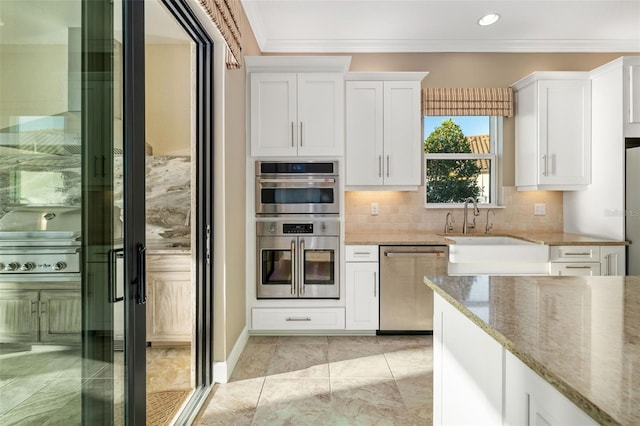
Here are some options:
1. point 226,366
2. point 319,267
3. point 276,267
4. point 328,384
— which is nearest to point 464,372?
point 328,384

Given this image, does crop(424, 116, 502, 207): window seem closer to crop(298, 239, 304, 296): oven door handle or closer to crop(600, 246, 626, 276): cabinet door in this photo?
crop(600, 246, 626, 276): cabinet door

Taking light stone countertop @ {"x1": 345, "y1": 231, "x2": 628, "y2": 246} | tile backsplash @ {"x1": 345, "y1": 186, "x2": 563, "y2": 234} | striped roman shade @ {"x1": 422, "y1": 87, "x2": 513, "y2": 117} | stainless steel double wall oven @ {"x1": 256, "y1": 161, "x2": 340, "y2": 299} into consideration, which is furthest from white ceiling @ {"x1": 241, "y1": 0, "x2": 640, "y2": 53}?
light stone countertop @ {"x1": 345, "y1": 231, "x2": 628, "y2": 246}

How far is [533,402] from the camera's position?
3.00 ft

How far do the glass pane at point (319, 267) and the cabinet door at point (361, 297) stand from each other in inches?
6.4

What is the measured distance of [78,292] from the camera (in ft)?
3.83

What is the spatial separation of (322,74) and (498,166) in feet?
6.86

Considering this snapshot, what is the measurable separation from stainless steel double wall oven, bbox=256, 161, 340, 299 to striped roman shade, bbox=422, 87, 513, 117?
57.6 inches

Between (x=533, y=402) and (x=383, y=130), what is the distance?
10.2ft

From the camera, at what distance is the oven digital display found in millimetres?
3553

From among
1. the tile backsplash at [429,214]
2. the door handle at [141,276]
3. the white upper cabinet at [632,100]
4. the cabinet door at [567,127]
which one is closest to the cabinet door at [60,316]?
the door handle at [141,276]

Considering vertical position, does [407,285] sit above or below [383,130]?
below

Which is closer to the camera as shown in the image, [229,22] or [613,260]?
[229,22]

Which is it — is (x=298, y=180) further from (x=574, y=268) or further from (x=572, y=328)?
(x=572, y=328)

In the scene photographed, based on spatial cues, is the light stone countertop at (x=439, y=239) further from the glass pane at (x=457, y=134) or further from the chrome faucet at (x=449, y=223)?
the glass pane at (x=457, y=134)
